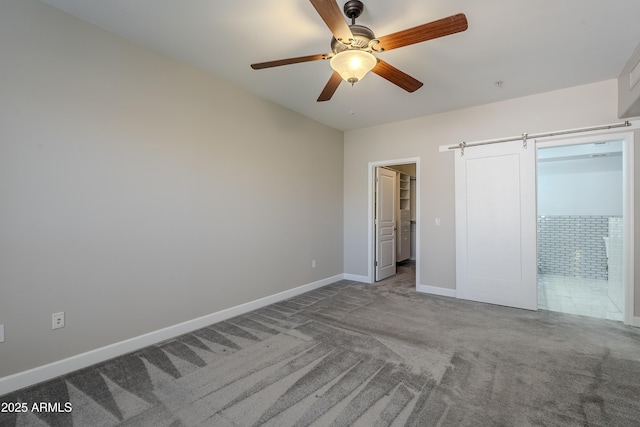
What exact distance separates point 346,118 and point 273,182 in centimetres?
166

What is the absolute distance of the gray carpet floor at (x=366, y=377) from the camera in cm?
173

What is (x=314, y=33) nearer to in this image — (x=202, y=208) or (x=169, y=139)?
(x=169, y=139)

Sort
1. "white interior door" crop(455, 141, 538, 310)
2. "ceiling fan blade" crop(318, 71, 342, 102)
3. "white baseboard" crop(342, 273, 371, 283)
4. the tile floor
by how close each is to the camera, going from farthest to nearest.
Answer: "white baseboard" crop(342, 273, 371, 283) < "white interior door" crop(455, 141, 538, 310) < the tile floor < "ceiling fan blade" crop(318, 71, 342, 102)

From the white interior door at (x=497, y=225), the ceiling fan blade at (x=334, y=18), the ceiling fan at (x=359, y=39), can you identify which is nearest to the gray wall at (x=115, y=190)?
the ceiling fan at (x=359, y=39)

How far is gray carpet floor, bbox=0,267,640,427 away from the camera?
1729mm

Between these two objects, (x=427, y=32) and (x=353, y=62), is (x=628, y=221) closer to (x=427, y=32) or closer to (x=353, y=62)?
(x=427, y=32)

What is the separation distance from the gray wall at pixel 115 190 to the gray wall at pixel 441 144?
6.09ft

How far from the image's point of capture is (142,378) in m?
2.13

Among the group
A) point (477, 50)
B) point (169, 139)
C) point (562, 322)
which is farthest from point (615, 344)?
point (169, 139)

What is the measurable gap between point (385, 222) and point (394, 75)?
3432mm

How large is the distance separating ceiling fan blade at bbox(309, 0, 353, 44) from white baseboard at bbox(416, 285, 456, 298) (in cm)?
372

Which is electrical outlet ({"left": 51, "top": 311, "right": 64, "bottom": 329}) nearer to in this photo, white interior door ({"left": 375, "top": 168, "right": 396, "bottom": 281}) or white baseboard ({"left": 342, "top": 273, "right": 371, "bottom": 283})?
white baseboard ({"left": 342, "top": 273, "right": 371, "bottom": 283})

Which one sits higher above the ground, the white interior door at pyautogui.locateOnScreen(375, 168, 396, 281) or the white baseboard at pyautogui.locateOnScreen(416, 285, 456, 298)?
the white interior door at pyautogui.locateOnScreen(375, 168, 396, 281)

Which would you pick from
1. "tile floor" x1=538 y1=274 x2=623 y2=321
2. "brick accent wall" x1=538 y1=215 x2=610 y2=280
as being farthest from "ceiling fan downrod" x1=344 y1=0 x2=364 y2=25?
→ "brick accent wall" x1=538 y1=215 x2=610 y2=280
